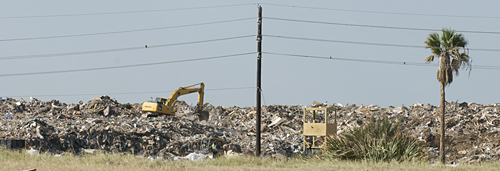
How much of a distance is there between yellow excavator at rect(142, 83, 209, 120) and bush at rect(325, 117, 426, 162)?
792 inches

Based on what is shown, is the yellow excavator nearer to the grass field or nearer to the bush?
the grass field

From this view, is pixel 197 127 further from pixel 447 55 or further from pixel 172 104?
pixel 447 55

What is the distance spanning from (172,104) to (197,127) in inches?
183

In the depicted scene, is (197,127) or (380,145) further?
(197,127)

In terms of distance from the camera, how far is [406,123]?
3628 cm

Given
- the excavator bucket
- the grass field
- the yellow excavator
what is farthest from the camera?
the excavator bucket

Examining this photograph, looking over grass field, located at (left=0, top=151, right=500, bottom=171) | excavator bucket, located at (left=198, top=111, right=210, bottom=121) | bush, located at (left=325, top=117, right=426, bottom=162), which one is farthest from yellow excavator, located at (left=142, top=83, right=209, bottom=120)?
bush, located at (left=325, top=117, right=426, bottom=162)

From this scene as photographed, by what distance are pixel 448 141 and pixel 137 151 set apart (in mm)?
18926

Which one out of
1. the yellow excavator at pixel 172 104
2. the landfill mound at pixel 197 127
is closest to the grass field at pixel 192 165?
the landfill mound at pixel 197 127

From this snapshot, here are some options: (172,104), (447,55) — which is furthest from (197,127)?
(447,55)

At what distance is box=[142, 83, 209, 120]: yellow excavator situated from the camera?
1355 inches

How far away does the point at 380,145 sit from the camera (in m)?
16.0

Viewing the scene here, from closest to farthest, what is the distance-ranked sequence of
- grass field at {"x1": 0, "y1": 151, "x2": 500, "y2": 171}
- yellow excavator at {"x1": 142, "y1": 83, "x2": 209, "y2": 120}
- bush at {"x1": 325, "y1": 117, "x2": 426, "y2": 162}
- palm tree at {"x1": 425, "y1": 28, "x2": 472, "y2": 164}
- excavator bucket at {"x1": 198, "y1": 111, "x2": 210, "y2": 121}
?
grass field at {"x1": 0, "y1": 151, "x2": 500, "y2": 171} < bush at {"x1": 325, "y1": 117, "x2": 426, "y2": 162} < palm tree at {"x1": 425, "y1": 28, "x2": 472, "y2": 164} < yellow excavator at {"x1": 142, "y1": 83, "x2": 209, "y2": 120} < excavator bucket at {"x1": 198, "y1": 111, "x2": 210, "y2": 121}

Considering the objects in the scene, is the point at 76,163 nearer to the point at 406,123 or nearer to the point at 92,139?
the point at 92,139
